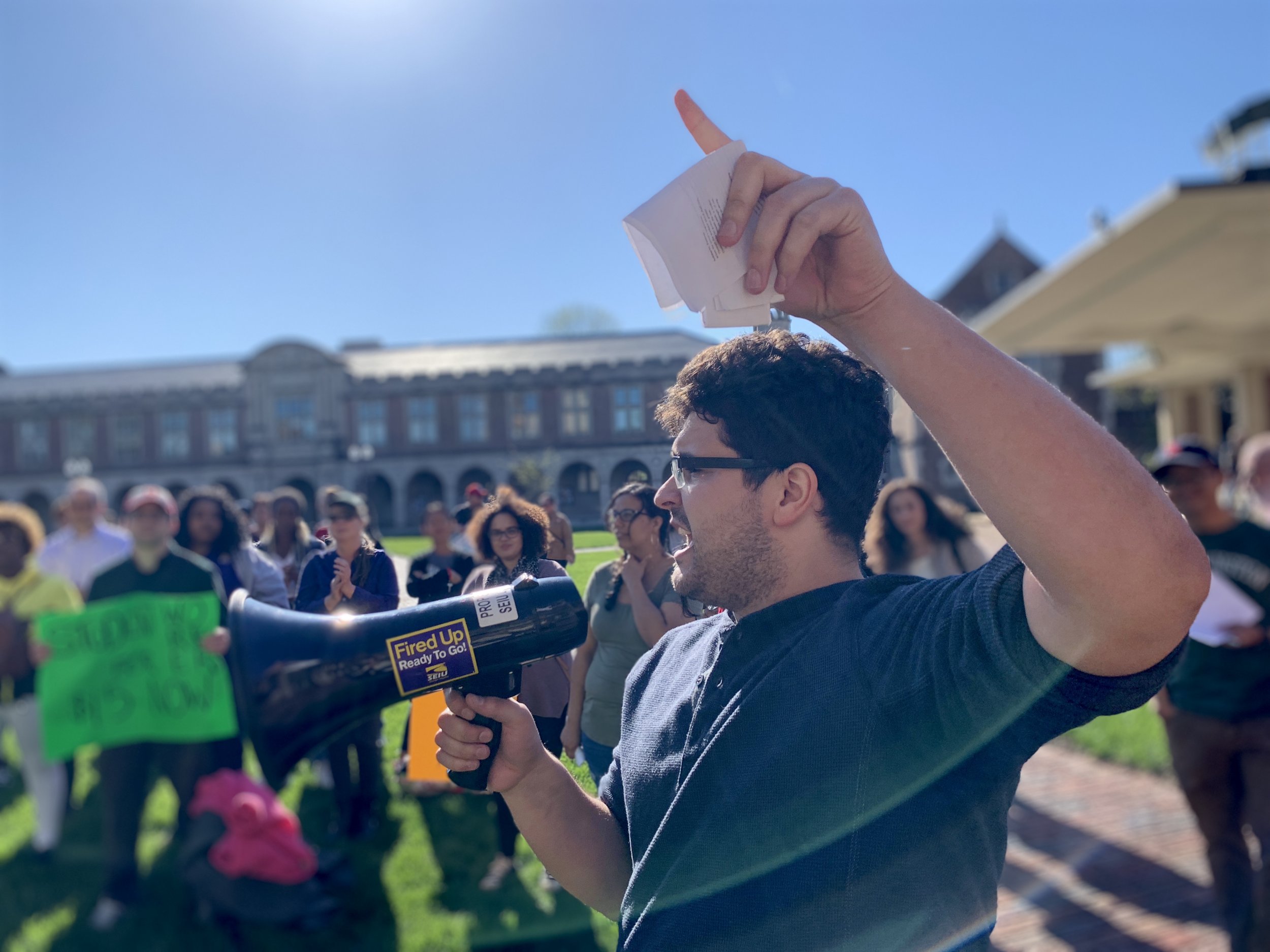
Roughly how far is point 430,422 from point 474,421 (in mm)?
612

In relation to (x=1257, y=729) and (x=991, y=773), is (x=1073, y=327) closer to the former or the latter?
(x=1257, y=729)

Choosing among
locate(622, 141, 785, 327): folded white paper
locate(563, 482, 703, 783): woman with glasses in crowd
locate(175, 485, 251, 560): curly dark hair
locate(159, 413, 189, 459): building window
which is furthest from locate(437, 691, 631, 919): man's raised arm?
locate(159, 413, 189, 459): building window

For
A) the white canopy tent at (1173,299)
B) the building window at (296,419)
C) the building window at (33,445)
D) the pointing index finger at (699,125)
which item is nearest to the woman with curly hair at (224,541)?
the pointing index finger at (699,125)

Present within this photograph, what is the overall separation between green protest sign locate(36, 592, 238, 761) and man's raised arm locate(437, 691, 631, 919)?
1732 mm

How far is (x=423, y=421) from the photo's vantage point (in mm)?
3283

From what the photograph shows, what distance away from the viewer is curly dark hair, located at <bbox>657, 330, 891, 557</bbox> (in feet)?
4.24

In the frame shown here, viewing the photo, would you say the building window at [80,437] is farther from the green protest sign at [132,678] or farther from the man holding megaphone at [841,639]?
the man holding megaphone at [841,639]

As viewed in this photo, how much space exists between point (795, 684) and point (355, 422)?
263 centimetres

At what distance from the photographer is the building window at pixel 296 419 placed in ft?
13.2

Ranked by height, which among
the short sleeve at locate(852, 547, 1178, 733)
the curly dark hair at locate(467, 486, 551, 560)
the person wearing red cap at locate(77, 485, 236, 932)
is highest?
the curly dark hair at locate(467, 486, 551, 560)

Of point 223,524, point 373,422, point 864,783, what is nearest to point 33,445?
point 373,422

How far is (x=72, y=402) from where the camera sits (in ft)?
33.1

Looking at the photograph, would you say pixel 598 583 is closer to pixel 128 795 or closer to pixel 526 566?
pixel 526 566

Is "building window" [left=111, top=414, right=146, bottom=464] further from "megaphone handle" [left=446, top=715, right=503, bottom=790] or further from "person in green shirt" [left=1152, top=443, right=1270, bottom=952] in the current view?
"person in green shirt" [left=1152, top=443, right=1270, bottom=952]
